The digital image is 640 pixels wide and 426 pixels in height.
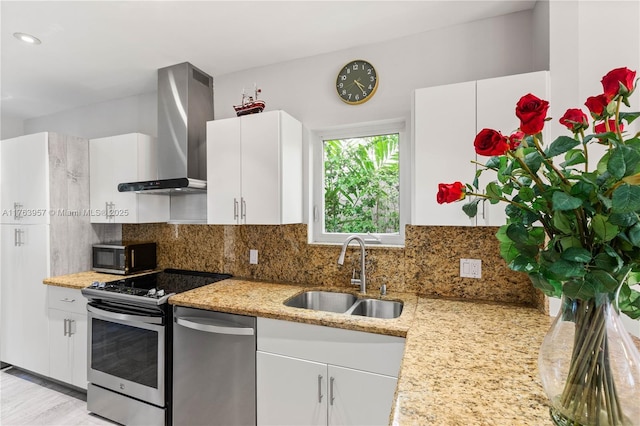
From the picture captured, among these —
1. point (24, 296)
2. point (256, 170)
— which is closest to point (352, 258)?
point (256, 170)

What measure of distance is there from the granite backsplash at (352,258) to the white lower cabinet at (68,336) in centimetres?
68

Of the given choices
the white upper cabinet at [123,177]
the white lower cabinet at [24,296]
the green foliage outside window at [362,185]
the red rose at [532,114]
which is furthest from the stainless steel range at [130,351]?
the red rose at [532,114]

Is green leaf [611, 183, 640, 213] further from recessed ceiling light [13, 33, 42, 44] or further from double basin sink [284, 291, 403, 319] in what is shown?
recessed ceiling light [13, 33, 42, 44]

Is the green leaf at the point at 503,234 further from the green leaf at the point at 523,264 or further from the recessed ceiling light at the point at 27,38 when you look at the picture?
the recessed ceiling light at the point at 27,38

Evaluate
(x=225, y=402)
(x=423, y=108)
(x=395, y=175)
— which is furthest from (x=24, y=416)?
(x=423, y=108)

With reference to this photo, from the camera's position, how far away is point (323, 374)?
1.55 m

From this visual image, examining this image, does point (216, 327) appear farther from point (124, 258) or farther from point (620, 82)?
point (620, 82)

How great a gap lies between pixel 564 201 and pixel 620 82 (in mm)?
242

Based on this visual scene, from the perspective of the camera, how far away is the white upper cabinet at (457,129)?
5.12 ft

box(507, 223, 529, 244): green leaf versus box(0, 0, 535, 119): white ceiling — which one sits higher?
box(0, 0, 535, 119): white ceiling

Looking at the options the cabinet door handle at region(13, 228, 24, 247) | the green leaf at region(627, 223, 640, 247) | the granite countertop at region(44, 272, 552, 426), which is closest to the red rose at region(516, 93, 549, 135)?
the green leaf at region(627, 223, 640, 247)

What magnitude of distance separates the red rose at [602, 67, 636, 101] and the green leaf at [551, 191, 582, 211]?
21 cm

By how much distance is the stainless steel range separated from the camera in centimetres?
192

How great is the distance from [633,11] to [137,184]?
3.08 metres
